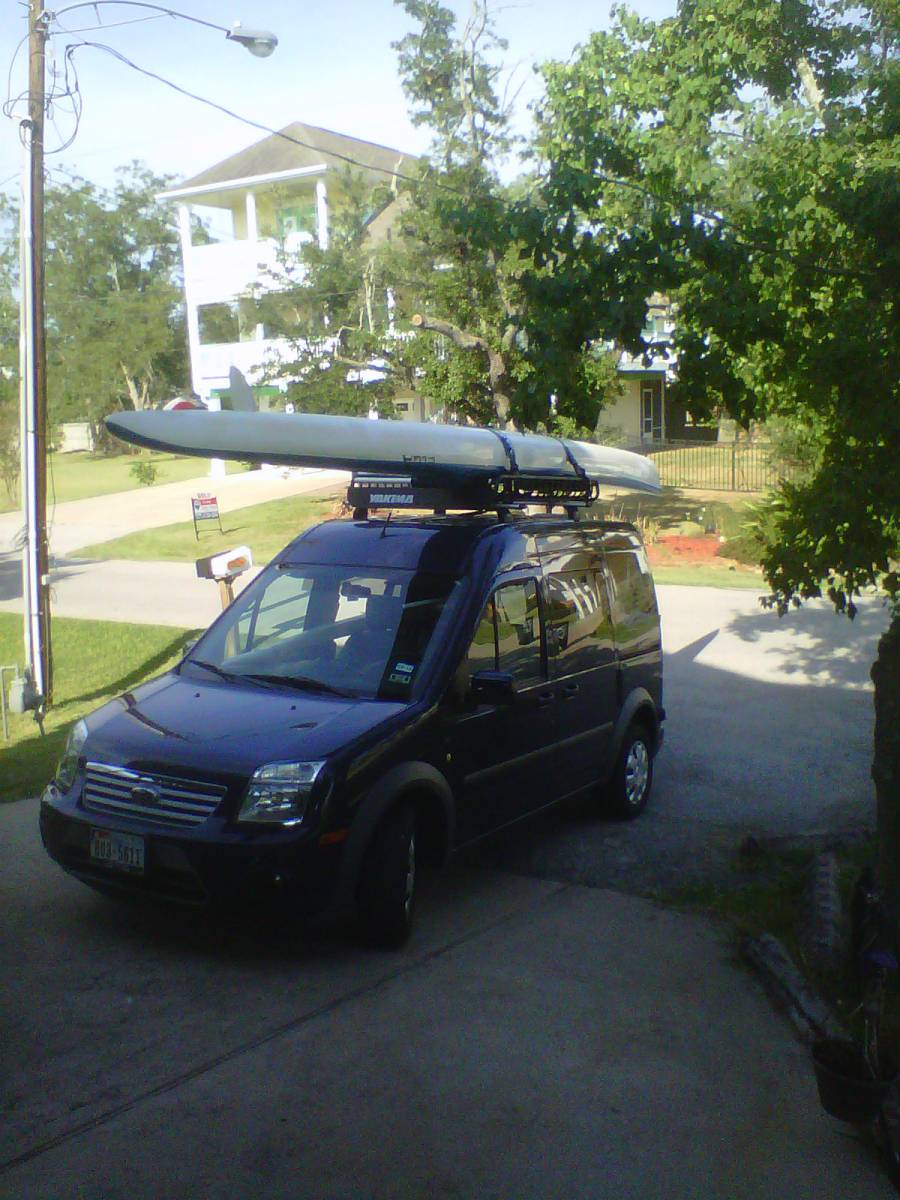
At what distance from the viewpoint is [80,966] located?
545 cm

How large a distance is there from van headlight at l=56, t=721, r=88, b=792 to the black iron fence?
26.0 meters

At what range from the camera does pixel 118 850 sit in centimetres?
541

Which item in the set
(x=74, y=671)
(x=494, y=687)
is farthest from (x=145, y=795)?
(x=74, y=671)

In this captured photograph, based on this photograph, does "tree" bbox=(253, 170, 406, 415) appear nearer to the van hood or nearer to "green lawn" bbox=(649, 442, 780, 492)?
"green lawn" bbox=(649, 442, 780, 492)

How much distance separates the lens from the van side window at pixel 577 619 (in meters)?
7.33

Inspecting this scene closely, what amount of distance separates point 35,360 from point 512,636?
684cm

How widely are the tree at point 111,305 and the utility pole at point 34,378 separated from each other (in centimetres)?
4890

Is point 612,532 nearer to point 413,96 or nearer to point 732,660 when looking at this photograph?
point 732,660

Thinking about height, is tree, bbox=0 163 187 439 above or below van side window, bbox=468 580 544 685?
above

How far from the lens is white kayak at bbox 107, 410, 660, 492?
630 cm

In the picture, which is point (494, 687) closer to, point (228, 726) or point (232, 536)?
Result: point (228, 726)

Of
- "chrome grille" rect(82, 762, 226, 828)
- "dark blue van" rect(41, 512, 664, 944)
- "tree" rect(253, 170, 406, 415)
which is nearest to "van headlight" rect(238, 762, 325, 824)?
"dark blue van" rect(41, 512, 664, 944)

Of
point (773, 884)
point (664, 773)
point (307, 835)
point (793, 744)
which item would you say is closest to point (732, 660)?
point (793, 744)

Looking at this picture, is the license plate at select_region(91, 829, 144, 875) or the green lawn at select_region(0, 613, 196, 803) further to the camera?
the green lawn at select_region(0, 613, 196, 803)
